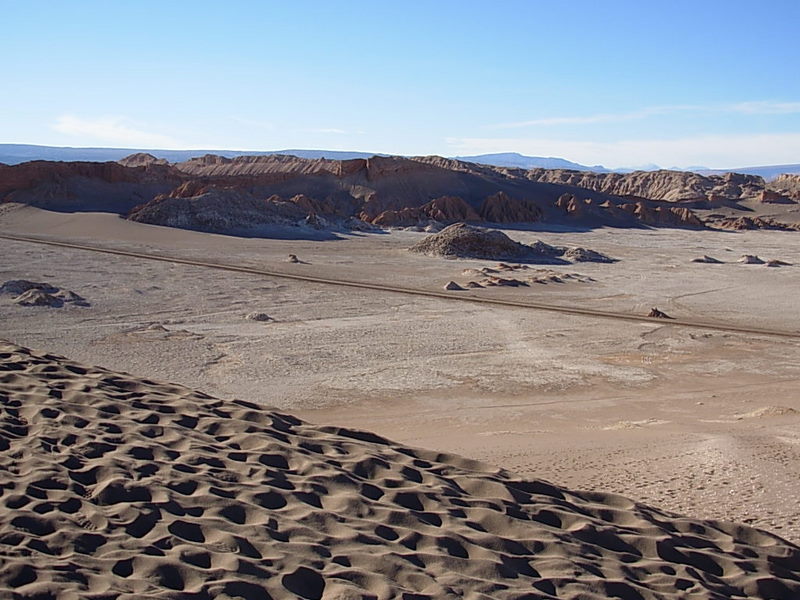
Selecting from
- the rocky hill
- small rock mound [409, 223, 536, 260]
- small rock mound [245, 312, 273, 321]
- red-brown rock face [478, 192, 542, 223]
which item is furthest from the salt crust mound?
red-brown rock face [478, 192, 542, 223]

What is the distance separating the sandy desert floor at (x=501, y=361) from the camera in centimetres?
861

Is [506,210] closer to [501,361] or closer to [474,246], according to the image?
[474,246]

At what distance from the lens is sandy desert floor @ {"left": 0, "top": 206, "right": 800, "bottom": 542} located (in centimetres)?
861

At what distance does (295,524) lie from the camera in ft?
16.4

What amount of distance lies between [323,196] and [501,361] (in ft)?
160

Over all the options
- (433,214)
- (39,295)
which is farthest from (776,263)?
(39,295)

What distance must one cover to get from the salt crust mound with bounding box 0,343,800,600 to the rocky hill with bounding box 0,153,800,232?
3814 centimetres

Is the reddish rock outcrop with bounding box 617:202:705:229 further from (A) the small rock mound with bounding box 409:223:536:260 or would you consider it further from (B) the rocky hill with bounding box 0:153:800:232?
(A) the small rock mound with bounding box 409:223:536:260

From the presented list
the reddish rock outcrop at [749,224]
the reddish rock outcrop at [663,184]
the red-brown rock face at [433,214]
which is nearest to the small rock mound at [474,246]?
the red-brown rock face at [433,214]

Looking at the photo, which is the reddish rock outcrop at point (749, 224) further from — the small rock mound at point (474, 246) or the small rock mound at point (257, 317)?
the small rock mound at point (257, 317)

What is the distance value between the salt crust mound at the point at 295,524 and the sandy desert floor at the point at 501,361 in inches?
63.7

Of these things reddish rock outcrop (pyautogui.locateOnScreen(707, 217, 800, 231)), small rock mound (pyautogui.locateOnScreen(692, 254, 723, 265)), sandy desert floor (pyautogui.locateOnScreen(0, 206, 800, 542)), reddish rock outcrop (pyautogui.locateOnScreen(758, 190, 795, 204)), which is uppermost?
reddish rock outcrop (pyautogui.locateOnScreen(758, 190, 795, 204))

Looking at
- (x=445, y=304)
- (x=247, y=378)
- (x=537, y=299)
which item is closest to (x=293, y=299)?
(x=445, y=304)

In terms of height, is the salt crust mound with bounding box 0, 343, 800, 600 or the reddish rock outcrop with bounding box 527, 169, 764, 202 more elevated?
the reddish rock outcrop with bounding box 527, 169, 764, 202
